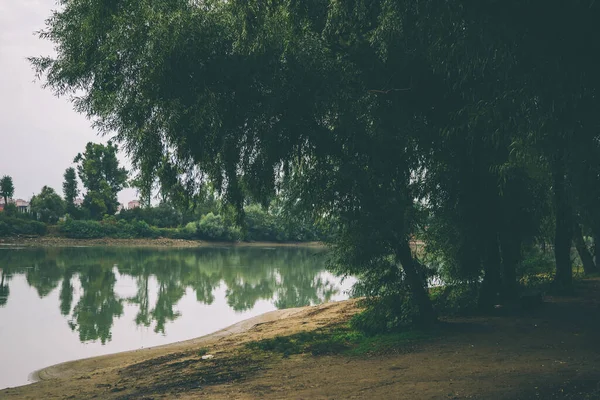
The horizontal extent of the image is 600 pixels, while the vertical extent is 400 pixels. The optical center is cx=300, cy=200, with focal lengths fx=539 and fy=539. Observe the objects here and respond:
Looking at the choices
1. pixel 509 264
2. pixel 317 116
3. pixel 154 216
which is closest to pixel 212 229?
pixel 154 216

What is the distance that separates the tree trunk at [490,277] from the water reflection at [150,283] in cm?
391

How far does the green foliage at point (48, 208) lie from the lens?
6544 centimetres

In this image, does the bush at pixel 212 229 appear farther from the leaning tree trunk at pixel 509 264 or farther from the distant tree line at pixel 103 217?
the leaning tree trunk at pixel 509 264

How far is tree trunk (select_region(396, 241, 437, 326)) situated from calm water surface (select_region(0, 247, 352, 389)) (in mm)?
1467

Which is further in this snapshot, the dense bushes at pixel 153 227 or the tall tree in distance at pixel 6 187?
the tall tree in distance at pixel 6 187

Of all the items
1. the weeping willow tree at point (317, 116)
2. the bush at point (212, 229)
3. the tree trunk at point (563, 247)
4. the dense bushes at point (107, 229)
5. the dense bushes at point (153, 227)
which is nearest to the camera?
the weeping willow tree at point (317, 116)

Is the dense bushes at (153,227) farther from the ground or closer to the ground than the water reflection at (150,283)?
farther from the ground

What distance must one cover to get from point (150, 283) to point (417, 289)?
846 inches

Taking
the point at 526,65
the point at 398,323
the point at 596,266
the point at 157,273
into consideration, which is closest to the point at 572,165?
the point at 526,65

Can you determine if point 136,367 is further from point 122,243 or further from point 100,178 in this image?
point 100,178

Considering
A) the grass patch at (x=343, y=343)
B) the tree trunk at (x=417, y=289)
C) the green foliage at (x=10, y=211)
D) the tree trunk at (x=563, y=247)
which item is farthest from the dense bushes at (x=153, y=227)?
the tree trunk at (x=417, y=289)

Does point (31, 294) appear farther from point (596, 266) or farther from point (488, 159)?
point (596, 266)

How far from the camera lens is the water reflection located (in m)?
20.1

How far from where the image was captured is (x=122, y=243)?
64750 millimetres
